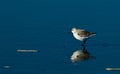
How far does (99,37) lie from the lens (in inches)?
443

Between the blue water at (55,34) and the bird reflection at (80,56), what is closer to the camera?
the blue water at (55,34)

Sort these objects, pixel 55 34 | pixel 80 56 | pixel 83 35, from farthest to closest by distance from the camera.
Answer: pixel 55 34, pixel 83 35, pixel 80 56

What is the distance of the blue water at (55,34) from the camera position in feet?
31.1

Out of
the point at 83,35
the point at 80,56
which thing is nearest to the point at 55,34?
the point at 83,35

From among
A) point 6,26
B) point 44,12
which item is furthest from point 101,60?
point 44,12

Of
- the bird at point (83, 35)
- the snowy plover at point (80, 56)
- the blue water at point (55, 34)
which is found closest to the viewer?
the blue water at point (55, 34)

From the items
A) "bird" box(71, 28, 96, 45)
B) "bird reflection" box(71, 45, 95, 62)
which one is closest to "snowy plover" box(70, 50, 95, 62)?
"bird reflection" box(71, 45, 95, 62)

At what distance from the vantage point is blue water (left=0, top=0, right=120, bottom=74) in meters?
9.48

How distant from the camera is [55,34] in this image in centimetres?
1145

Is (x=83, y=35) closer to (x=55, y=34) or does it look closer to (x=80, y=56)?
(x=80, y=56)

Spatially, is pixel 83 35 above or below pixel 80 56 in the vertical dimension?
above

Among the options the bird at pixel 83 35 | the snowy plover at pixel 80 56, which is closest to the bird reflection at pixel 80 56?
the snowy plover at pixel 80 56

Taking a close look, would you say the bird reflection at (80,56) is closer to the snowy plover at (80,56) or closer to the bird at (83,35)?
the snowy plover at (80,56)

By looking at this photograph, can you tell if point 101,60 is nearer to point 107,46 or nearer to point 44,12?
point 107,46
